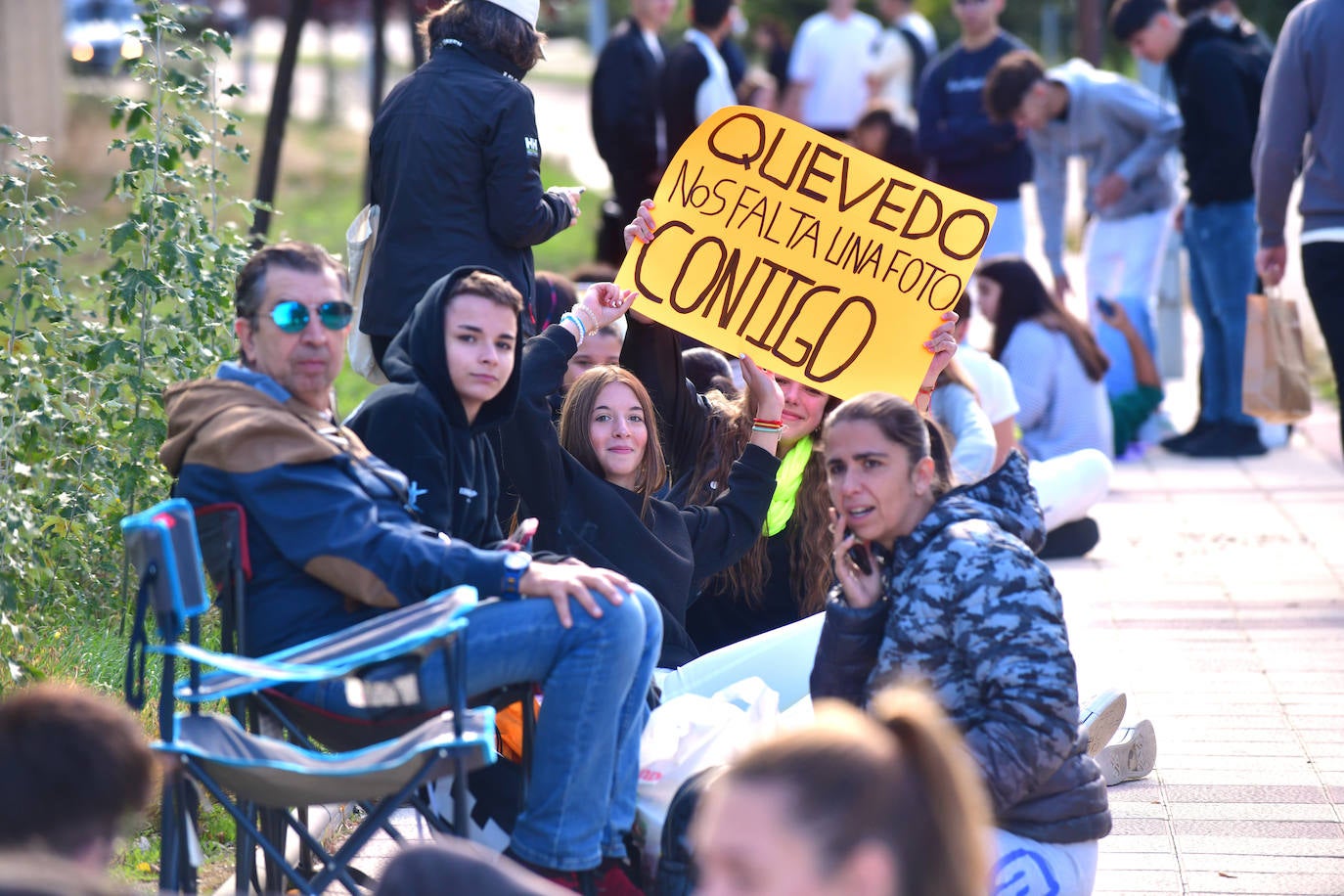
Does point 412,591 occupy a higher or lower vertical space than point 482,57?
lower

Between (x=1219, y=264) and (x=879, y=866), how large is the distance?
27.5ft

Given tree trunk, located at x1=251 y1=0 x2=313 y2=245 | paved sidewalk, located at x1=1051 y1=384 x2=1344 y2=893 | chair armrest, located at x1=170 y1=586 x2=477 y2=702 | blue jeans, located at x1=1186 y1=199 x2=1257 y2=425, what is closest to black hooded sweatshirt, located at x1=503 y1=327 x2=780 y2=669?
chair armrest, located at x1=170 y1=586 x2=477 y2=702

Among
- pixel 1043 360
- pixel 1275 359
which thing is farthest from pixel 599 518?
pixel 1043 360

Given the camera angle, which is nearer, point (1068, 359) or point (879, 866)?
point (879, 866)

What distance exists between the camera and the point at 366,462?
370cm

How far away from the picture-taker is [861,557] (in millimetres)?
3705

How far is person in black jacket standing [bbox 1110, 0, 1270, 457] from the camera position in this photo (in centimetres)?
966

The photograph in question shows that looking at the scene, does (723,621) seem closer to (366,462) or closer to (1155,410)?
(366,462)

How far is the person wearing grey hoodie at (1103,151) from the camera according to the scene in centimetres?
1006

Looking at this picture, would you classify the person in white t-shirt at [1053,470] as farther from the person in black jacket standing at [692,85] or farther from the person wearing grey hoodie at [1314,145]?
the person in black jacket standing at [692,85]

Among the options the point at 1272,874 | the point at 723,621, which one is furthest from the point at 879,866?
the point at 723,621

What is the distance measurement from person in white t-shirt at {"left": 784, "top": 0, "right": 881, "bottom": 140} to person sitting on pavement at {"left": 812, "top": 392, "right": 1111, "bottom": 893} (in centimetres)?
987

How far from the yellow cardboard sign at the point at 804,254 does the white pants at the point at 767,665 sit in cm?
88

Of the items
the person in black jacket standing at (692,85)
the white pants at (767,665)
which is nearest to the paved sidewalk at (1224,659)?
the white pants at (767,665)
